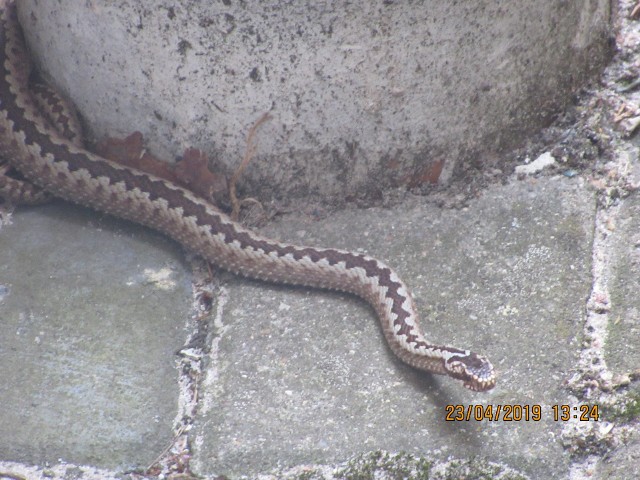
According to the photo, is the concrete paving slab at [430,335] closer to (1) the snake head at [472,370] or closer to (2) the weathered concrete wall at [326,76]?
(1) the snake head at [472,370]

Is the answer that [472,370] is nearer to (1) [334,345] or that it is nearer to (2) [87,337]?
A: (1) [334,345]

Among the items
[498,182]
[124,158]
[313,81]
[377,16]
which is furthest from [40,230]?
[498,182]

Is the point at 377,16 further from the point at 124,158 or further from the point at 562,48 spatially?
the point at 124,158

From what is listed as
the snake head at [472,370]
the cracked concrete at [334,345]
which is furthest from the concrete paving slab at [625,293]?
the snake head at [472,370]
